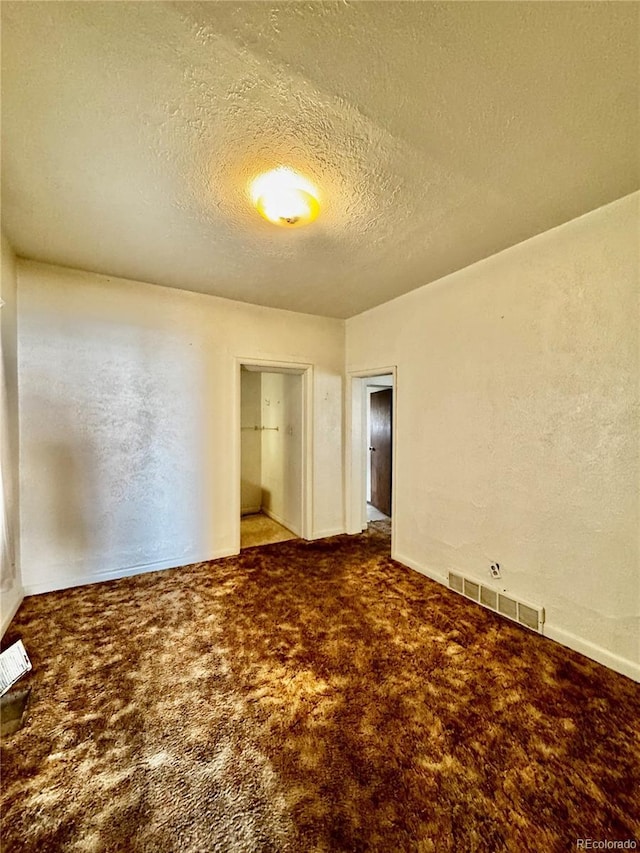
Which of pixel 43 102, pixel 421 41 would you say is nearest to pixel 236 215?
pixel 43 102

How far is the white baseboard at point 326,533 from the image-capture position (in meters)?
3.80

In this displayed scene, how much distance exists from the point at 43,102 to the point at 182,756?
8.36ft

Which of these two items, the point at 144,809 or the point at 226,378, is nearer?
the point at 144,809

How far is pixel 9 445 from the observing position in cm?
227

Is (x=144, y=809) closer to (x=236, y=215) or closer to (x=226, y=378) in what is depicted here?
(x=236, y=215)

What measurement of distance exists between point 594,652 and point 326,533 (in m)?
2.50

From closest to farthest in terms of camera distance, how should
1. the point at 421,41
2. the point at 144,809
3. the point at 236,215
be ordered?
1. the point at 421,41
2. the point at 144,809
3. the point at 236,215

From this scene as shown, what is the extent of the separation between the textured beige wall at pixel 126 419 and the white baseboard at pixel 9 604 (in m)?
0.16

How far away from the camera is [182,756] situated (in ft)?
4.29

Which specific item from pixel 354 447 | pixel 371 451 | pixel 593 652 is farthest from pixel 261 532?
pixel 593 652

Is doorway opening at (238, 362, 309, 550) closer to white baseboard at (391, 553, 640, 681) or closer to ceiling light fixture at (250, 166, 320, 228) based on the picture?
ceiling light fixture at (250, 166, 320, 228)

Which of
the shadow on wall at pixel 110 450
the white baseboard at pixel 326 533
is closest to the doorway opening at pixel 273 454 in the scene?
the white baseboard at pixel 326 533

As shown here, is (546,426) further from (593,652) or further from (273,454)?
(273,454)

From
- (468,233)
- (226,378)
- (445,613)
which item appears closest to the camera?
(468,233)
